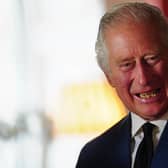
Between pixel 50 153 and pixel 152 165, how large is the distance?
75 centimetres

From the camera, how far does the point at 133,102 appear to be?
106 cm

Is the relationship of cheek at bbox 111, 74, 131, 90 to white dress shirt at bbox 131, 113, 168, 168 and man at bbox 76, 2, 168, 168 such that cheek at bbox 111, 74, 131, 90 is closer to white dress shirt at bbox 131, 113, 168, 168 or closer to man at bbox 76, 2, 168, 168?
man at bbox 76, 2, 168, 168

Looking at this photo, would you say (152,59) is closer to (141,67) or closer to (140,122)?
(141,67)

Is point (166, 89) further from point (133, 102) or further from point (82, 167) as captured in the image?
point (82, 167)

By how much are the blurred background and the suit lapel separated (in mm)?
706

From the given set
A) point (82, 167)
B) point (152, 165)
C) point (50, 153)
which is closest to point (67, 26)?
point (50, 153)

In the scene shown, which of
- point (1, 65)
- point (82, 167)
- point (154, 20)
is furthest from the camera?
point (1, 65)

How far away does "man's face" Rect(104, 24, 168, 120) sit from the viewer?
1012 millimetres

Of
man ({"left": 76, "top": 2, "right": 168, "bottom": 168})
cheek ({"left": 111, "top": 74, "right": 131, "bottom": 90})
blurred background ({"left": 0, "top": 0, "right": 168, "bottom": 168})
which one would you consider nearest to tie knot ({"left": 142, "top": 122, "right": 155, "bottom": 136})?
man ({"left": 76, "top": 2, "right": 168, "bottom": 168})

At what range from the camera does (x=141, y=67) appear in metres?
1.01

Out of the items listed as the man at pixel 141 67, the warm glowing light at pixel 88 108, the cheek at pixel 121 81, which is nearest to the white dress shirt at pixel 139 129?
the man at pixel 141 67

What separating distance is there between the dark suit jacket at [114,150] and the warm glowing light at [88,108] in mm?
491

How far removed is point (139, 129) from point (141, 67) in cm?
19

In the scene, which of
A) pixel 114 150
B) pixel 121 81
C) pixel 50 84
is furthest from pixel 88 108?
pixel 121 81
